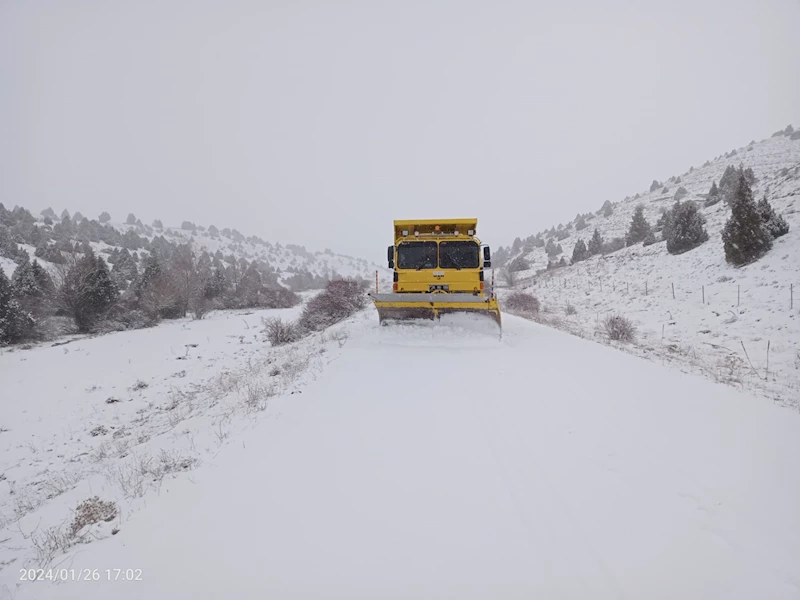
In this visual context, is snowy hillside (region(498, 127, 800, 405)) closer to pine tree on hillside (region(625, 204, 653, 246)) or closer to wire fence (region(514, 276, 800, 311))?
wire fence (region(514, 276, 800, 311))

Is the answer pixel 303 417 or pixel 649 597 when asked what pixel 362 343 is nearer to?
pixel 303 417

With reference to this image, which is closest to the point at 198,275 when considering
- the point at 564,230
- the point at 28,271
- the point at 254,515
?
the point at 28,271

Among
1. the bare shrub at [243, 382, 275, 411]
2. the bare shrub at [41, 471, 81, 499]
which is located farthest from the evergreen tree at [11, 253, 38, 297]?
the bare shrub at [243, 382, 275, 411]

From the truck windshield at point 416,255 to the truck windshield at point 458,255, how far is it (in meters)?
0.28

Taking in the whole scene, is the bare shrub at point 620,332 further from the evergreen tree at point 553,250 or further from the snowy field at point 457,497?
the evergreen tree at point 553,250

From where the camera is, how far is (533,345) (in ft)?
28.8

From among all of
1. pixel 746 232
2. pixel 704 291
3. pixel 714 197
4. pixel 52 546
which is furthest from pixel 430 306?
pixel 714 197

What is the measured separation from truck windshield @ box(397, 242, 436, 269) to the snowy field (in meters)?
4.54

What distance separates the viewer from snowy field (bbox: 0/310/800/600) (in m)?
2.18

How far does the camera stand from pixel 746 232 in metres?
16.5

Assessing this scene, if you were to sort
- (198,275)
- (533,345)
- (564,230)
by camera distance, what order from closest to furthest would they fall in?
(533,345) → (198,275) → (564,230)

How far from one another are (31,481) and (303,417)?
622cm

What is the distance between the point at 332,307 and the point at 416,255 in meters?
10.4

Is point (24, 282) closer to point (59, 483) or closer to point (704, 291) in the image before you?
point (59, 483)
